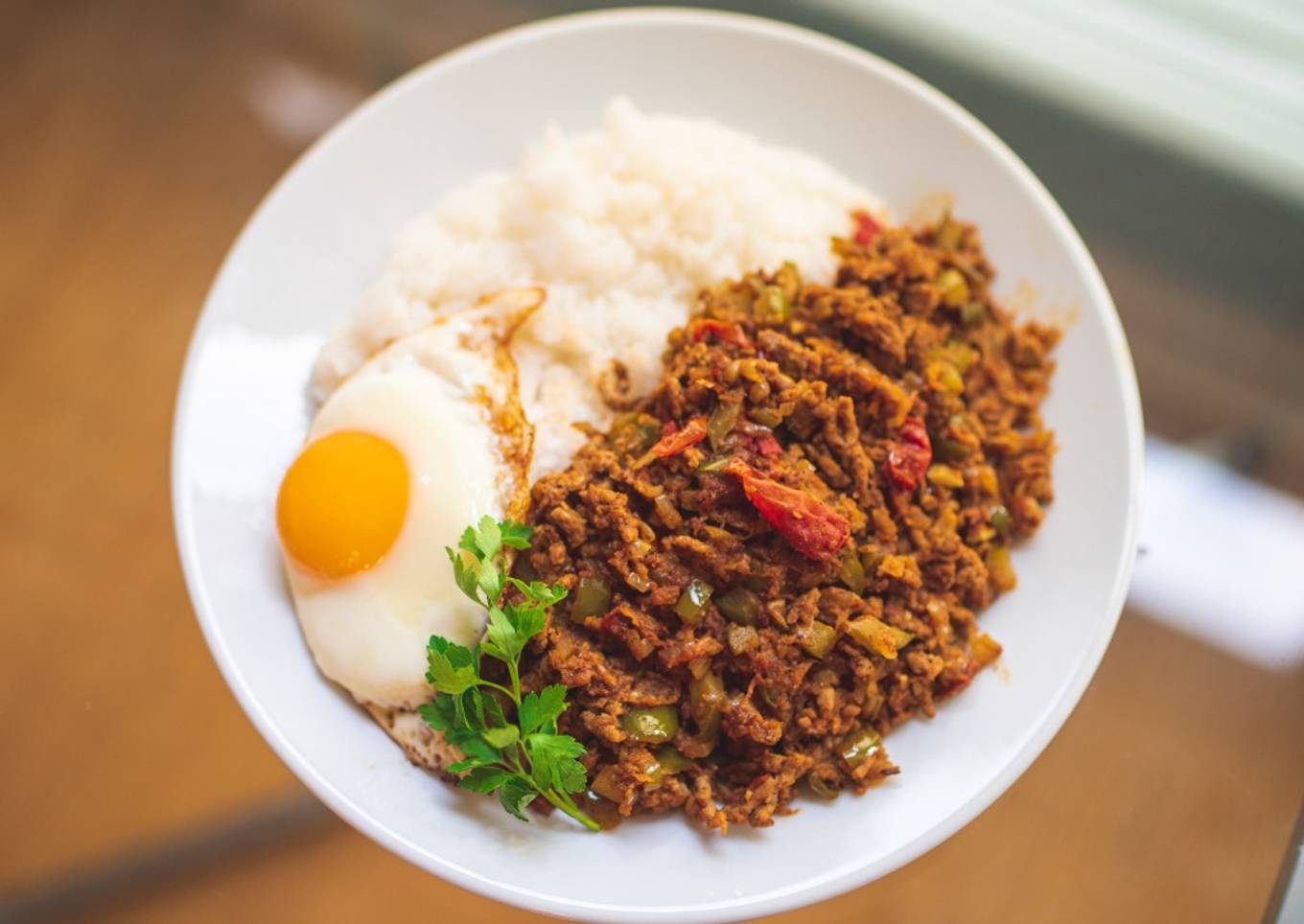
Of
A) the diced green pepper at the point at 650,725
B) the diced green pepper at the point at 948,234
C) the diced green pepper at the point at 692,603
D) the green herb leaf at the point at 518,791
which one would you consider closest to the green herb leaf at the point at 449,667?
the green herb leaf at the point at 518,791

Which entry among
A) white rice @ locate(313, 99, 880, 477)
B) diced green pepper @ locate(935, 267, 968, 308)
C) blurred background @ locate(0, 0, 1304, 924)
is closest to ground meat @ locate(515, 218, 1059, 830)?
diced green pepper @ locate(935, 267, 968, 308)

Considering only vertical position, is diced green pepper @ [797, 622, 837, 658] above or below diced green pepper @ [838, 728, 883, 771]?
above

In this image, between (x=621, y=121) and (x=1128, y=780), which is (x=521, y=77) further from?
(x=1128, y=780)

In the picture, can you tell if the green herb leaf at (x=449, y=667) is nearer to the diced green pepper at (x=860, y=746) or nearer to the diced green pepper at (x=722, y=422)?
the diced green pepper at (x=722, y=422)

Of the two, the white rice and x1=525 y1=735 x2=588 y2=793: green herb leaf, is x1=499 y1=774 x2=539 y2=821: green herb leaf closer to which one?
x1=525 y1=735 x2=588 y2=793: green herb leaf

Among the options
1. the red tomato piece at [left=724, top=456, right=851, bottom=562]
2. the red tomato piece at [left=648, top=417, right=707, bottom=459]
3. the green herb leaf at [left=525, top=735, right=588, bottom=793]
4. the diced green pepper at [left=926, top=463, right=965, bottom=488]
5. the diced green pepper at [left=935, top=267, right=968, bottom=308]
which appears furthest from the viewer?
the diced green pepper at [left=935, top=267, right=968, bottom=308]

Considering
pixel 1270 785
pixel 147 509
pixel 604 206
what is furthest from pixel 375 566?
pixel 1270 785
